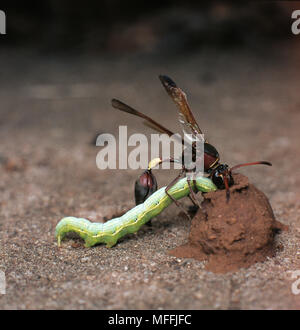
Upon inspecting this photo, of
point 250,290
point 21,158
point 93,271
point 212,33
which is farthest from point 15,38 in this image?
point 250,290

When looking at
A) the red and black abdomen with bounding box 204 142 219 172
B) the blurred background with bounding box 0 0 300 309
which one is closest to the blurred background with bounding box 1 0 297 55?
the blurred background with bounding box 0 0 300 309

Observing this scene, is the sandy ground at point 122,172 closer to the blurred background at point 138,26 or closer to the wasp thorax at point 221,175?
the blurred background at point 138,26

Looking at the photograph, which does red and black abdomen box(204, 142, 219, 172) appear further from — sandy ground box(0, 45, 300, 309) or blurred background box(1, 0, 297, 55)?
blurred background box(1, 0, 297, 55)

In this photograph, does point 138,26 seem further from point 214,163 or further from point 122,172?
point 214,163

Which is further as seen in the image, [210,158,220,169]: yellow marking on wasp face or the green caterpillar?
the green caterpillar

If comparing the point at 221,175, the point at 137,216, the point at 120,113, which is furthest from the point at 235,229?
the point at 120,113
